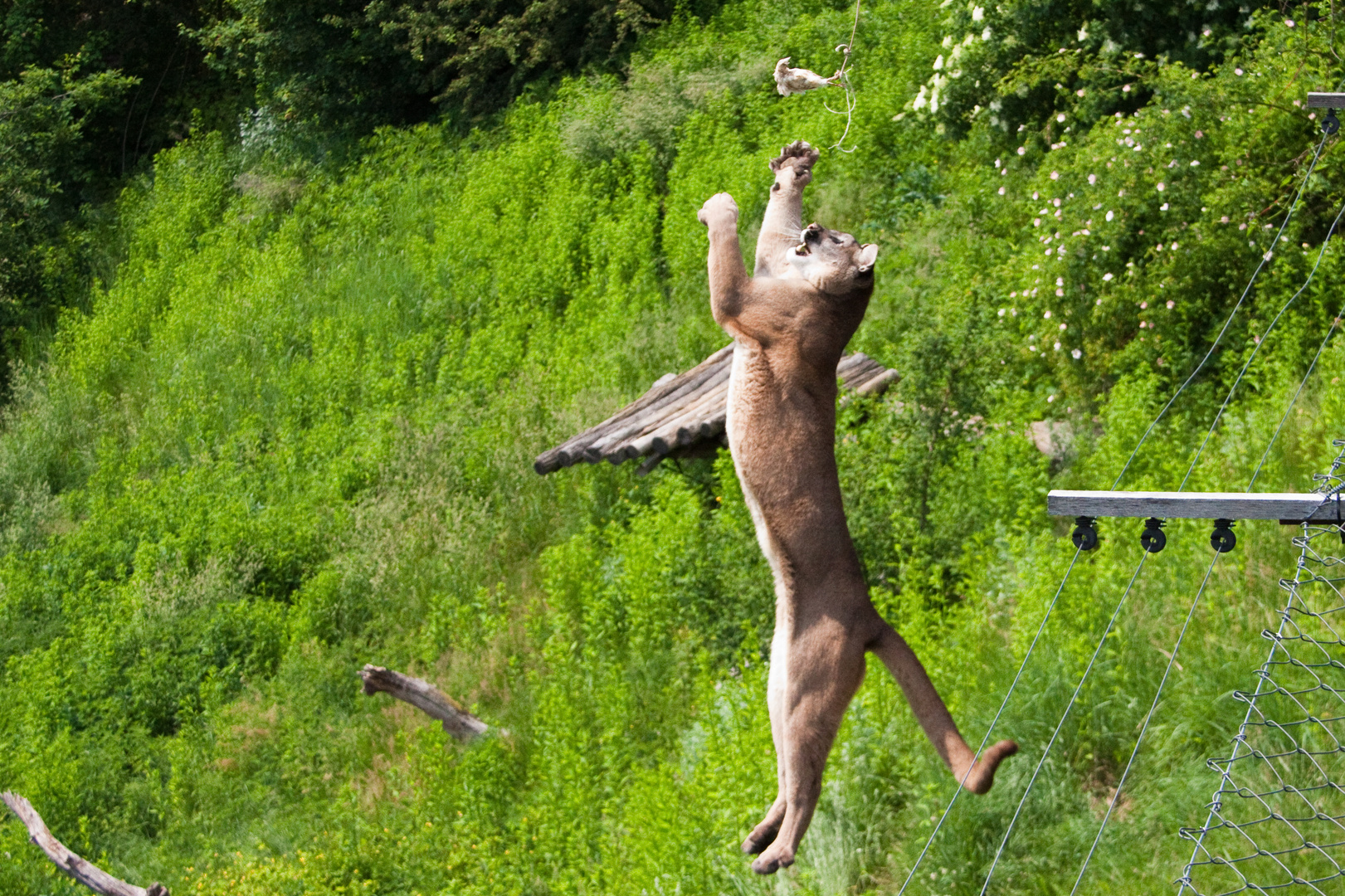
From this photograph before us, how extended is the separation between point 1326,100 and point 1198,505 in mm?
2562

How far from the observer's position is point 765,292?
8.11 feet

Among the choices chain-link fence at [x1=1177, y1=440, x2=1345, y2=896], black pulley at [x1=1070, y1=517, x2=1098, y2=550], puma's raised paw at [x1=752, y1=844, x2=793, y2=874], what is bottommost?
chain-link fence at [x1=1177, y1=440, x2=1345, y2=896]

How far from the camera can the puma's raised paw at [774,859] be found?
7.75ft

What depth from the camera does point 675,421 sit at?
9508 mm

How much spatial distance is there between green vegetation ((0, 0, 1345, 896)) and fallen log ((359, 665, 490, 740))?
0.52 feet

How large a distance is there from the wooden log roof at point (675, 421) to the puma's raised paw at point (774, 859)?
22.4 feet

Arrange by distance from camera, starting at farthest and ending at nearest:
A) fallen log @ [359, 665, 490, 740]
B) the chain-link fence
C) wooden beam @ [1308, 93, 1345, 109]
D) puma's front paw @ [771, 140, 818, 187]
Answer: fallen log @ [359, 665, 490, 740] < the chain-link fence < wooden beam @ [1308, 93, 1345, 109] < puma's front paw @ [771, 140, 818, 187]


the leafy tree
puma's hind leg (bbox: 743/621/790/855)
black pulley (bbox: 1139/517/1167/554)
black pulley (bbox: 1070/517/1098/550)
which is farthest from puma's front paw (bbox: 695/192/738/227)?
the leafy tree

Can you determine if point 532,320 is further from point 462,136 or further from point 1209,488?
point 1209,488

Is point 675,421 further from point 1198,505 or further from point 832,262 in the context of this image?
point 832,262

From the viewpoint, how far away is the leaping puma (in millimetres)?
2414

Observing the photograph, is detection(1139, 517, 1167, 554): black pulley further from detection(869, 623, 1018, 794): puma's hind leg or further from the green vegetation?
the green vegetation

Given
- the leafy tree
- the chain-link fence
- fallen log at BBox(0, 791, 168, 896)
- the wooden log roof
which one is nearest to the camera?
the chain-link fence

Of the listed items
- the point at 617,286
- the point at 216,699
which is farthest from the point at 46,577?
the point at 617,286
